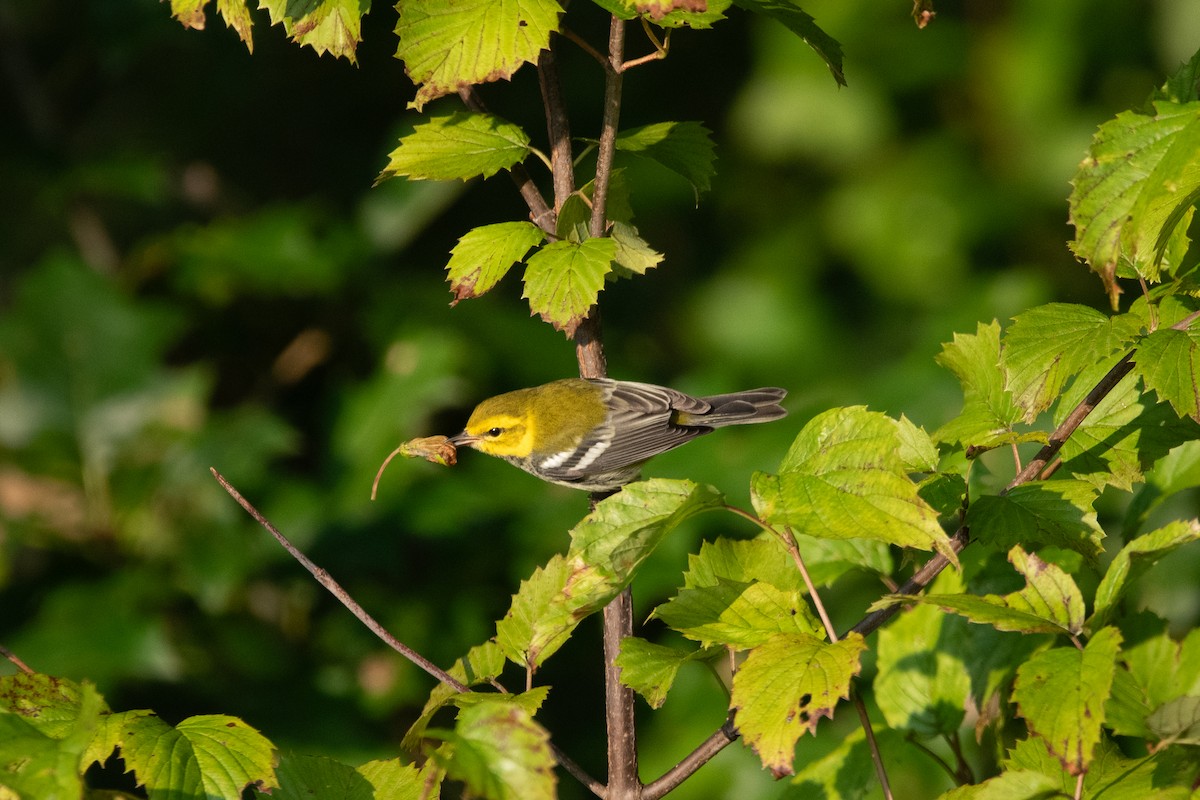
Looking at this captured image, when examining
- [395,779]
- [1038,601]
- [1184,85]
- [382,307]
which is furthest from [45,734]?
[382,307]

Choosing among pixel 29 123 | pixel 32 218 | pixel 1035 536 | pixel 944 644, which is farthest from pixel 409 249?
pixel 1035 536

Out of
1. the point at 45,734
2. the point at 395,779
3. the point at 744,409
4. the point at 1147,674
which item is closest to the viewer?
the point at 45,734

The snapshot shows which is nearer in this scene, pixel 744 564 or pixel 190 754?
pixel 190 754

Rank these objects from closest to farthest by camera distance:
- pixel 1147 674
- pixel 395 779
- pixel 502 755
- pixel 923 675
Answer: pixel 502 755 < pixel 395 779 < pixel 1147 674 < pixel 923 675

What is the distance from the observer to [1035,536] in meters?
1.51

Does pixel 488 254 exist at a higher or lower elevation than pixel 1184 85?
lower

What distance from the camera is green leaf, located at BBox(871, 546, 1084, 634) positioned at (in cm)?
149

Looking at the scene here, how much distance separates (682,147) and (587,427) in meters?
1.63

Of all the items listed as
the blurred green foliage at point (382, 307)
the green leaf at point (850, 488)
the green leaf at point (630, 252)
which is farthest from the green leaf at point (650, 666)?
the blurred green foliage at point (382, 307)

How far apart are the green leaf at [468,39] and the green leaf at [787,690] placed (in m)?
0.83

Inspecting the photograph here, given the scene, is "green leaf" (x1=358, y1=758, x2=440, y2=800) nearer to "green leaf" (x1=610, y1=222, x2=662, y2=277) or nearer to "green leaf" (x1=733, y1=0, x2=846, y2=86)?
"green leaf" (x1=610, y1=222, x2=662, y2=277)

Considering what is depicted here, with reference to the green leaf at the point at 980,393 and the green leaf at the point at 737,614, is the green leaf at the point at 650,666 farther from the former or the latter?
the green leaf at the point at 980,393

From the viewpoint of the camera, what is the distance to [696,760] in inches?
62.9

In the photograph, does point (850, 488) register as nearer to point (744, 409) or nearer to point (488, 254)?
point (488, 254)
